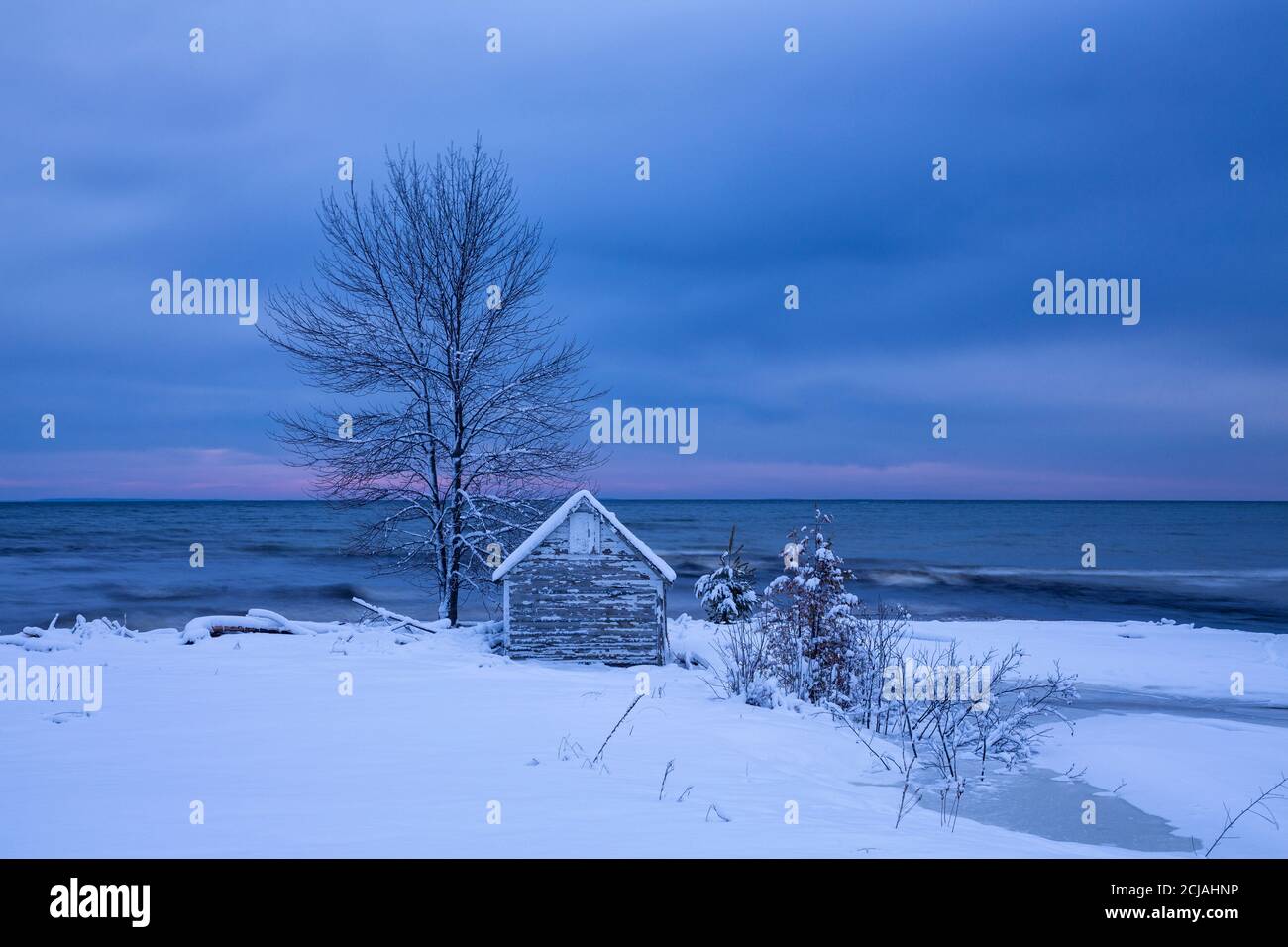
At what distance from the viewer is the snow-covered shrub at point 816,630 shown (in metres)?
13.9

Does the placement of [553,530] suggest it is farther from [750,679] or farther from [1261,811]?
[1261,811]

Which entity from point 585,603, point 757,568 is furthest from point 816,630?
point 757,568

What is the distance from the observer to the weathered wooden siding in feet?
56.2

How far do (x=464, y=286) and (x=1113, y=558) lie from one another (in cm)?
6247

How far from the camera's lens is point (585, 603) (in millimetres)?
17172

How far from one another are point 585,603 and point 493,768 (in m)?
9.75

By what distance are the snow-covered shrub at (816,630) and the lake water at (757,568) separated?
23873 mm

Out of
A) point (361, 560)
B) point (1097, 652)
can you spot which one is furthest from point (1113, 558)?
point (361, 560)

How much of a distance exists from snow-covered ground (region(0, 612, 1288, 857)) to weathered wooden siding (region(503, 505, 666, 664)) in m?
0.72

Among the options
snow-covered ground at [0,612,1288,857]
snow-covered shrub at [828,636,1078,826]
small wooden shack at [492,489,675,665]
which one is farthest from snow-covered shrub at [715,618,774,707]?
small wooden shack at [492,489,675,665]
